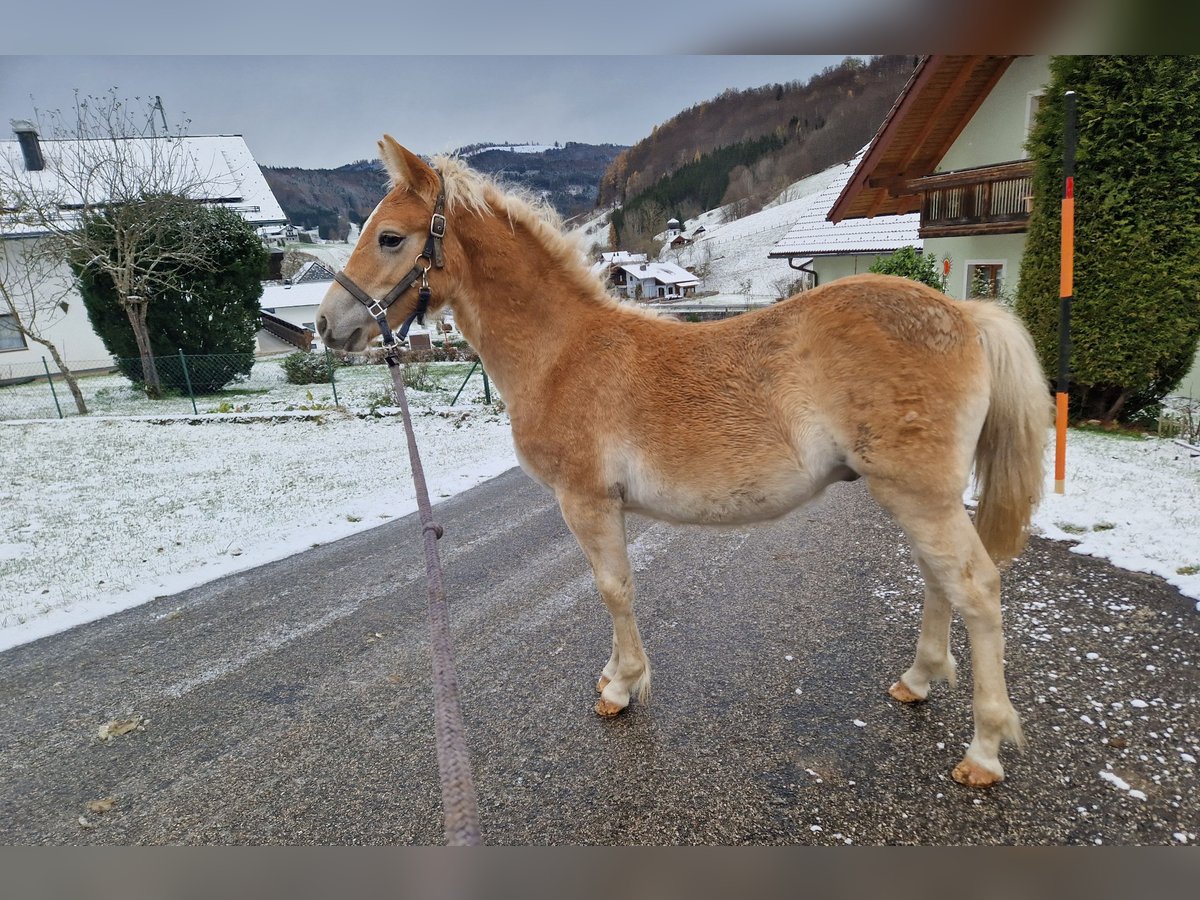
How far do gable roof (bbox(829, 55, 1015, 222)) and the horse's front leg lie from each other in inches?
272

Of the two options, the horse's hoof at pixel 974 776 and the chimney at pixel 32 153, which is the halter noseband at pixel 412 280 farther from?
the chimney at pixel 32 153

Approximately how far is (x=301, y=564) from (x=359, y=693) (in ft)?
7.30

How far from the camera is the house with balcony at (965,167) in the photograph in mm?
7637

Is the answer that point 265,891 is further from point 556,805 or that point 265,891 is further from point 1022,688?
point 1022,688

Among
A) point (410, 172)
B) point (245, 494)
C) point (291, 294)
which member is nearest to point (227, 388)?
point (245, 494)

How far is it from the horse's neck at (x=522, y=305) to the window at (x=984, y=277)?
8.32 m

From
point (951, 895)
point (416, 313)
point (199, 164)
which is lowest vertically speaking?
point (951, 895)

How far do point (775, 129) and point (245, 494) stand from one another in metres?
6.67

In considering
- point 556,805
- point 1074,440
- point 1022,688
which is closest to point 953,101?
point 1074,440

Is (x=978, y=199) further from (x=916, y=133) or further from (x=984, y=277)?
(x=916, y=133)

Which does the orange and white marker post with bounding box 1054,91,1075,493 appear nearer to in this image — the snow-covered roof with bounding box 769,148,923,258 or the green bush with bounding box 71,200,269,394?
the snow-covered roof with bounding box 769,148,923,258

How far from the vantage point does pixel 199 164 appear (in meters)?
11.7

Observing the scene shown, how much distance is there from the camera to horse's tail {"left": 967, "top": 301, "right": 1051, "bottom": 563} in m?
1.99

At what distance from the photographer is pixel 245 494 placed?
21.7ft
